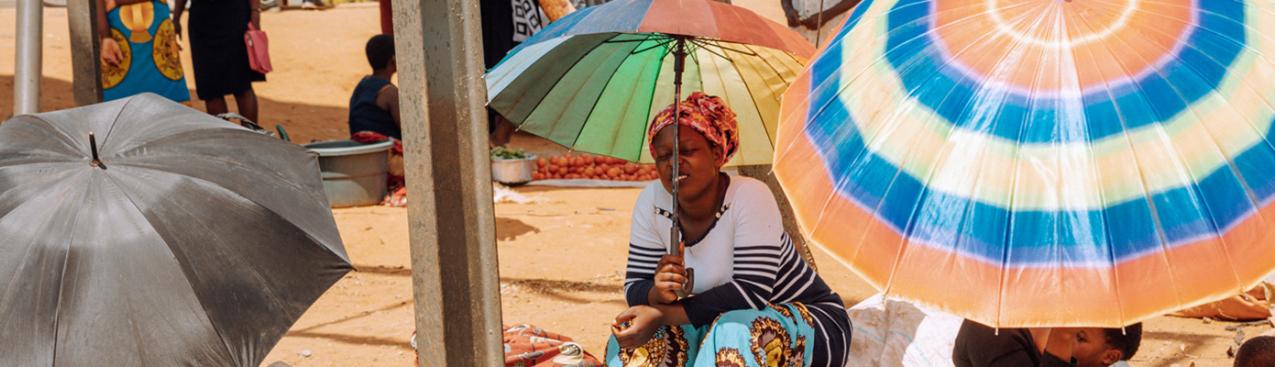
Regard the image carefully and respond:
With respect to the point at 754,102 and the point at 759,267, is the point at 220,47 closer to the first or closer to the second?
the point at 754,102

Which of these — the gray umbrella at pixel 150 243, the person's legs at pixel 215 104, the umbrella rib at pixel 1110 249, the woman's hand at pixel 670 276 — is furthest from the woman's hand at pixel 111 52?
the umbrella rib at pixel 1110 249

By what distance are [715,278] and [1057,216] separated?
1331 millimetres

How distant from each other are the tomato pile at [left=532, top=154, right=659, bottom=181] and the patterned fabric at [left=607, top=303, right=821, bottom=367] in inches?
236

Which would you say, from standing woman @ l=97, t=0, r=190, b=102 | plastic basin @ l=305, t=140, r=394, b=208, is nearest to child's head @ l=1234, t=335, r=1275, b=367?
plastic basin @ l=305, t=140, r=394, b=208

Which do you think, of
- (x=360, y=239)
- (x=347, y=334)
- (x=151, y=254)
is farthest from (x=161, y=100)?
(x=360, y=239)

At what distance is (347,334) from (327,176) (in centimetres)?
286

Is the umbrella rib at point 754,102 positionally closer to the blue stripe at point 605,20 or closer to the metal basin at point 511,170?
the blue stripe at point 605,20

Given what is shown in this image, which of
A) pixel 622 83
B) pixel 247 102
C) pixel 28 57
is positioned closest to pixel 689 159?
pixel 622 83

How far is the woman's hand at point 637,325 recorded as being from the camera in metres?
3.29

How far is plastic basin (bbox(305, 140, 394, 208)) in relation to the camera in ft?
25.7

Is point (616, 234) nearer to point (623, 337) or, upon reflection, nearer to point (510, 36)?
point (510, 36)

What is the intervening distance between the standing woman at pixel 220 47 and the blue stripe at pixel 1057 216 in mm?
6571

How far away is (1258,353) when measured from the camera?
11.0ft

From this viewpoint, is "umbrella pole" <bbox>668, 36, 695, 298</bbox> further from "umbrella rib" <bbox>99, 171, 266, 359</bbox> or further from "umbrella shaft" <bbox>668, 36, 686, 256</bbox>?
"umbrella rib" <bbox>99, 171, 266, 359</bbox>
